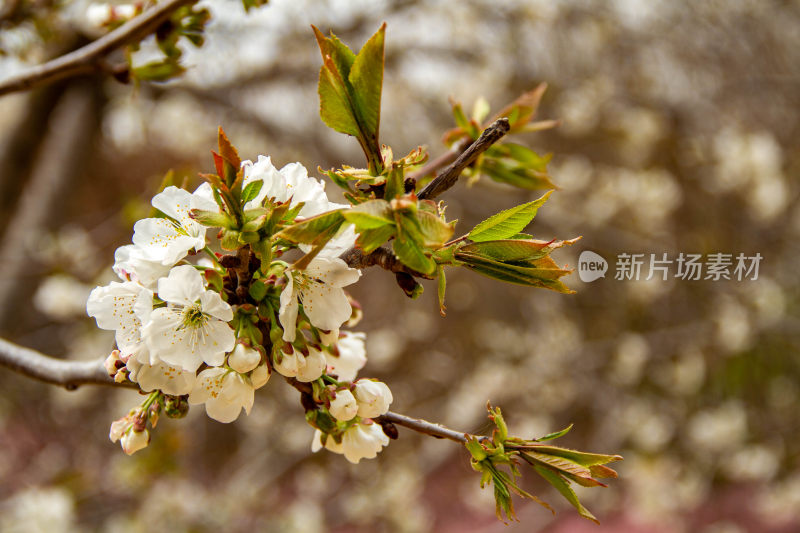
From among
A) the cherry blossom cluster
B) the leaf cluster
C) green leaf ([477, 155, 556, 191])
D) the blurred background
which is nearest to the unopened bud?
the cherry blossom cluster

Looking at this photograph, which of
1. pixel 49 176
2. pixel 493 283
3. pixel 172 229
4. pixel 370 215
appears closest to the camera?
pixel 370 215

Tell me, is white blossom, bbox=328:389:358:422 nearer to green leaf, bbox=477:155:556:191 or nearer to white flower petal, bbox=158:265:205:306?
white flower petal, bbox=158:265:205:306

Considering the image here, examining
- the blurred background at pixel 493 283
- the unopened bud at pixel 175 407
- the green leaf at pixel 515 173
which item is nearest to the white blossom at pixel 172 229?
the unopened bud at pixel 175 407

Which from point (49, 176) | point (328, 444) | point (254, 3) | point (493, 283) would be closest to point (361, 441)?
point (328, 444)

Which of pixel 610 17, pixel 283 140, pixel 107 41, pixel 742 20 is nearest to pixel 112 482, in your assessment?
pixel 283 140

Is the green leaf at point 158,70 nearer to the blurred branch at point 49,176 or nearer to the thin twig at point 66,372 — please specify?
the thin twig at point 66,372

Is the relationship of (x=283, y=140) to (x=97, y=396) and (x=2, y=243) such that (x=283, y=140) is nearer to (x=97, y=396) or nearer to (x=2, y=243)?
(x=2, y=243)

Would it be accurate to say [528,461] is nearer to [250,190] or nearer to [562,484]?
[562,484]
